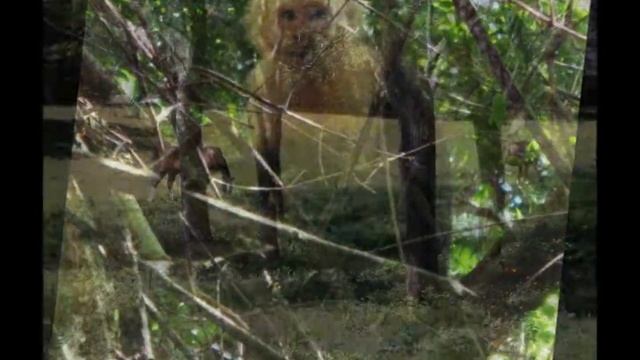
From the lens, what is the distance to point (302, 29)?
6.73 ft

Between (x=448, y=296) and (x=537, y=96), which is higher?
(x=537, y=96)

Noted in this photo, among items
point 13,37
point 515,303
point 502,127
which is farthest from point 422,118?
point 13,37

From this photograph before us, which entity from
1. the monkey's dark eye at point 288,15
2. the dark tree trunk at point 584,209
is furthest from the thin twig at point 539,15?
the monkey's dark eye at point 288,15

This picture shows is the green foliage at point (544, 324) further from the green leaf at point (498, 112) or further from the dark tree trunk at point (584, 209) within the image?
the green leaf at point (498, 112)

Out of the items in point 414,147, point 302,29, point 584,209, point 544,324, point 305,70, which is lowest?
point 544,324

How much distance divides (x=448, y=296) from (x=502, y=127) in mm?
443

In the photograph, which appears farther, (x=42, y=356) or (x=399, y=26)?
(x=399, y=26)

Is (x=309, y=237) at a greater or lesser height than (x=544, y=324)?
greater

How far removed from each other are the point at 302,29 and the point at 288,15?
0.05 meters

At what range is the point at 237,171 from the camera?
2064mm

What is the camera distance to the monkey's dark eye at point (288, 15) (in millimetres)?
2051

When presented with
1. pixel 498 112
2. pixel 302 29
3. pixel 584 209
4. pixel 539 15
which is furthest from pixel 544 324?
pixel 302 29

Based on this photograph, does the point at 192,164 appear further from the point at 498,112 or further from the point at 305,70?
the point at 498,112
